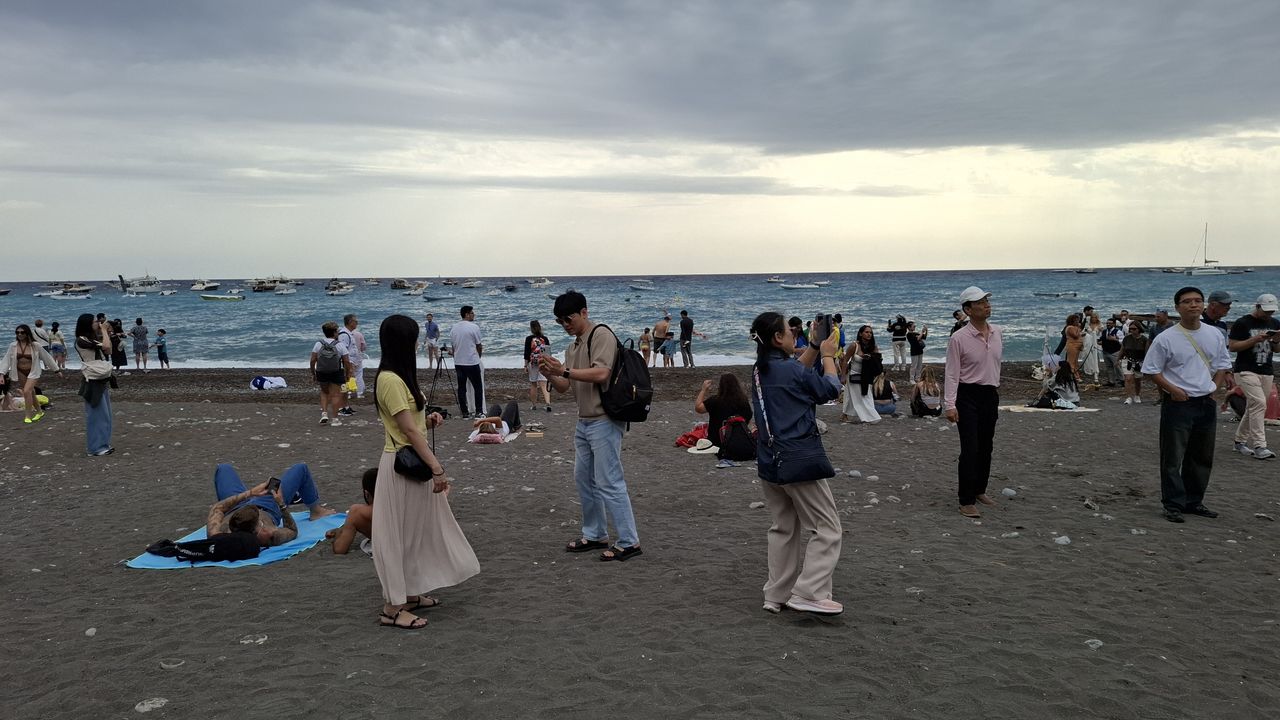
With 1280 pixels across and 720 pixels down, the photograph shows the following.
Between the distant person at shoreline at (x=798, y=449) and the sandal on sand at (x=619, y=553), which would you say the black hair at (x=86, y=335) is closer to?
the sandal on sand at (x=619, y=553)

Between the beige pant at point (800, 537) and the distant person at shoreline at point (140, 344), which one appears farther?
the distant person at shoreline at point (140, 344)

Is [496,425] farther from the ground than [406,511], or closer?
closer

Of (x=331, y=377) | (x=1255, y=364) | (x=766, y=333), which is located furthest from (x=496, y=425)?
(x=1255, y=364)

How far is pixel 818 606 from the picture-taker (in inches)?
193

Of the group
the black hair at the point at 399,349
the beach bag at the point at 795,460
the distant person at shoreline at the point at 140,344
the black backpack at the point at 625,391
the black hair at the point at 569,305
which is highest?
the black hair at the point at 569,305

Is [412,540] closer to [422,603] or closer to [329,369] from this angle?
[422,603]

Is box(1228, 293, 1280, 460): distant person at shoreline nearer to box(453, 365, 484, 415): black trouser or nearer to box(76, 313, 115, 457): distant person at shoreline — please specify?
box(453, 365, 484, 415): black trouser

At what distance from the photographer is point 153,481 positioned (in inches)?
377

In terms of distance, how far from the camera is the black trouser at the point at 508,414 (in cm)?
1237

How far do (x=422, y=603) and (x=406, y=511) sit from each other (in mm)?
799

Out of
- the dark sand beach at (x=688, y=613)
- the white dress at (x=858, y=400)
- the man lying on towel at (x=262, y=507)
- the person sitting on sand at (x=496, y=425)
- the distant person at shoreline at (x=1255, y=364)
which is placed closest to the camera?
the dark sand beach at (x=688, y=613)

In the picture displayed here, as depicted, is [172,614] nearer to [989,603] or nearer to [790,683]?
[790,683]

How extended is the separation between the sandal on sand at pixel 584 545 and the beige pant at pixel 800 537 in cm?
178

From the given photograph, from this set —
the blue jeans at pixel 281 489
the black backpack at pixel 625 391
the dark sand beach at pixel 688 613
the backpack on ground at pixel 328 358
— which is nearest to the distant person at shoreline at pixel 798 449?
the dark sand beach at pixel 688 613
